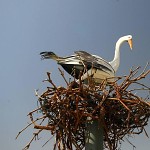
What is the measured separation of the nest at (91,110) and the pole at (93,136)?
0.03 meters

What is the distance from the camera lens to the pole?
179cm

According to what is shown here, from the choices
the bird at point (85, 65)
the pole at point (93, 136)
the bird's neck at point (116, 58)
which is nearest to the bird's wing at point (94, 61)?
the bird at point (85, 65)

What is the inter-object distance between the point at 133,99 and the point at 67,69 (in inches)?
19.2

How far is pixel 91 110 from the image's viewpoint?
69.1 inches

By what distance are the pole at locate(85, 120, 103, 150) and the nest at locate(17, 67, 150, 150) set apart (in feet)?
0.10

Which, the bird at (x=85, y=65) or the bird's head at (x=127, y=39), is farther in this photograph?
the bird's head at (x=127, y=39)

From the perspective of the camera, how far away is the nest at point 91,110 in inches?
68.1

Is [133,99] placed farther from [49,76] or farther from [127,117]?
[49,76]

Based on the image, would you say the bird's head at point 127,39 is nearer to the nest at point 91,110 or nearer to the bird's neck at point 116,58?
the bird's neck at point 116,58

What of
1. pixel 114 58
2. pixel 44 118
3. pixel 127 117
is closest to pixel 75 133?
pixel 44 118

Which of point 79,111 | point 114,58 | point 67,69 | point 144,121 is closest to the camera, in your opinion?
point 79,111

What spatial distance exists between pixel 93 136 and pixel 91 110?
155mm

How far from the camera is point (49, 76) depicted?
1754mm

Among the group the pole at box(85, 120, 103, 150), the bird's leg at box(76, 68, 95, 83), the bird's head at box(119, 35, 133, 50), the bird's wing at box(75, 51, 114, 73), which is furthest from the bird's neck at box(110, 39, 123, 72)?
the pole at box(85, 120, 103, 150)
